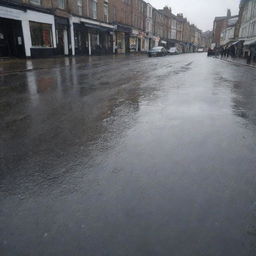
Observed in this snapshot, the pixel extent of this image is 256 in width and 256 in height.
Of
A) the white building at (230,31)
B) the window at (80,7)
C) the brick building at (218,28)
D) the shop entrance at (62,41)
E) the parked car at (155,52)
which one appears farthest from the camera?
the brick building at (218,28)

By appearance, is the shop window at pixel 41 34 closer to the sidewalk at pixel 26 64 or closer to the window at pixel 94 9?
the sidewalk at pixel 26 64

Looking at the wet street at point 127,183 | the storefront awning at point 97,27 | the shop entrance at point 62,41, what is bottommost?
the wet street at point 127,183

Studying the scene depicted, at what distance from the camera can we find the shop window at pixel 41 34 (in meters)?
23.1

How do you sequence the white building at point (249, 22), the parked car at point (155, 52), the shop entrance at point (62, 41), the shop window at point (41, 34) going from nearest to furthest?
the shop window at point (41, 34), the shop entrance at point (62, 41), the white building at point (249, 22), the parked car at point (155, 52)

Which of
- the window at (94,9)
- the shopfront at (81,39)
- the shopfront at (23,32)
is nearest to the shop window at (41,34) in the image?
the shopfront at (23,32)

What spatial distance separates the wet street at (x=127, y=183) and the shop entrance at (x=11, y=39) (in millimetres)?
18756

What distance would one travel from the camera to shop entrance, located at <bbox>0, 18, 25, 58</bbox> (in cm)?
2150

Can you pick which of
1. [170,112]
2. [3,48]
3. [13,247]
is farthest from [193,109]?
[3,48]

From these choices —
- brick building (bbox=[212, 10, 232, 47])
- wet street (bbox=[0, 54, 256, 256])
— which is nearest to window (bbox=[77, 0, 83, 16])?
wet street (bbox=[0, 54, 256, 256])

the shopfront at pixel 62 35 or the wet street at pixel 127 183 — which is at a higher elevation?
the shopfront at pixel 62 35

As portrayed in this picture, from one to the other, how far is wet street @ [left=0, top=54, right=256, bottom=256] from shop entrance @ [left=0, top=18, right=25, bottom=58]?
18.8 metres

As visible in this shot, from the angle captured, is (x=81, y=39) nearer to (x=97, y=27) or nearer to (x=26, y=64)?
(x=97, y=27)

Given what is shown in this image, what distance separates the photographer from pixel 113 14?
1591 inches

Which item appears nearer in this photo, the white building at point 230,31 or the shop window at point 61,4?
the shop window at point 61,4
